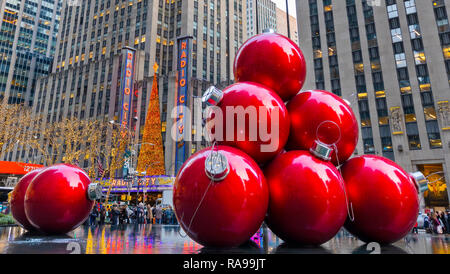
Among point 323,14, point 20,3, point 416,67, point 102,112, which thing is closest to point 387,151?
point 416,67

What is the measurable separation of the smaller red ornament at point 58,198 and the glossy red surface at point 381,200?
5694mm

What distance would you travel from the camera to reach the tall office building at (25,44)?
101562mm

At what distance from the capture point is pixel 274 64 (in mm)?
5461

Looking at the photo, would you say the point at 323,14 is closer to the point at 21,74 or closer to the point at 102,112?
the point at 102,112

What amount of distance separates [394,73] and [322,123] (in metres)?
49.7

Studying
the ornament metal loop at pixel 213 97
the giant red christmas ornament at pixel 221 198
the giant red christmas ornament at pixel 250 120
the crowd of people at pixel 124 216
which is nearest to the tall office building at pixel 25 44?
the crowd of people at pixel 124 216

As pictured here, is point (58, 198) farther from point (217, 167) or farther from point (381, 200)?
point (381, 200)

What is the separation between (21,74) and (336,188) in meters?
128

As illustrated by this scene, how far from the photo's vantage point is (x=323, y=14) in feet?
179

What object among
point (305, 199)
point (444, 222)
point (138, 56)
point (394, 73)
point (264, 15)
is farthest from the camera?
point (264, 15)

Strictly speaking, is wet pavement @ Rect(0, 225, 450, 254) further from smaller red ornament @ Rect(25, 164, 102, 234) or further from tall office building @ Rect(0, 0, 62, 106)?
tall office building @ Rect(0, 0, 62, 106)

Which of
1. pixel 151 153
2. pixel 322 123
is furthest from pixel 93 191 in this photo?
pixel 151 153

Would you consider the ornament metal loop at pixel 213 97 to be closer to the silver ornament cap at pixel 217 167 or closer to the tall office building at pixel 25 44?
the silver ornament cap at pixel 217 167

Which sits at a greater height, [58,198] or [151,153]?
[151,153]
